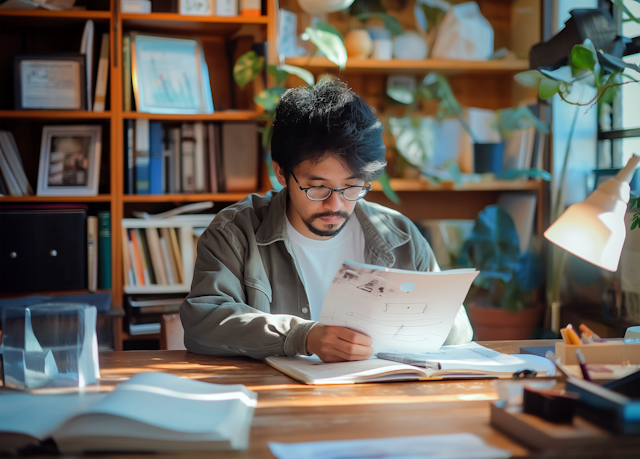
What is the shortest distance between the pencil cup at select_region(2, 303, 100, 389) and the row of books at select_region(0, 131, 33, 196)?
182 centimetres

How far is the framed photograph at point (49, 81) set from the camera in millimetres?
2545

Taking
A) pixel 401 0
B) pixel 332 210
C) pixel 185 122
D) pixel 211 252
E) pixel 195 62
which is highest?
pixel 401 0

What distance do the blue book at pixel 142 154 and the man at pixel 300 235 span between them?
1.05 meters

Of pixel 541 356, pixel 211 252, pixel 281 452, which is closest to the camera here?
pixel 281 452

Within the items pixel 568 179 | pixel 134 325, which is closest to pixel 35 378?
pixel 134 325

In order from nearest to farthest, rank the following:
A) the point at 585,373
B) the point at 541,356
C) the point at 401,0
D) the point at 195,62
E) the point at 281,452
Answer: the point at 281,452, the point at 585,373, the point at 541,356, the point at 195,62, the point at 401,0

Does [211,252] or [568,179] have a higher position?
[568,179]

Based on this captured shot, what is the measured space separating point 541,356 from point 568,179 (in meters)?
1.63

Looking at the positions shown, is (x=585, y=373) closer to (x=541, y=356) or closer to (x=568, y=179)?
(x=541, y=356)

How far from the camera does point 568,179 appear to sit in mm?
2682

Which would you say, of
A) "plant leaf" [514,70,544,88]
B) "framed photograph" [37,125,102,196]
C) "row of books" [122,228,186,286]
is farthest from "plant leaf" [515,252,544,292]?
"framed photograph" [37,125,102,196]

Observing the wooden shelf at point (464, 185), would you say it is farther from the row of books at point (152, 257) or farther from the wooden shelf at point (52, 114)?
the wooden shelf at point (52, 114)

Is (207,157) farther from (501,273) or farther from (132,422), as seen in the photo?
(132,422)

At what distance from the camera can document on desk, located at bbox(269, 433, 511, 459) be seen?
69 centimetres
